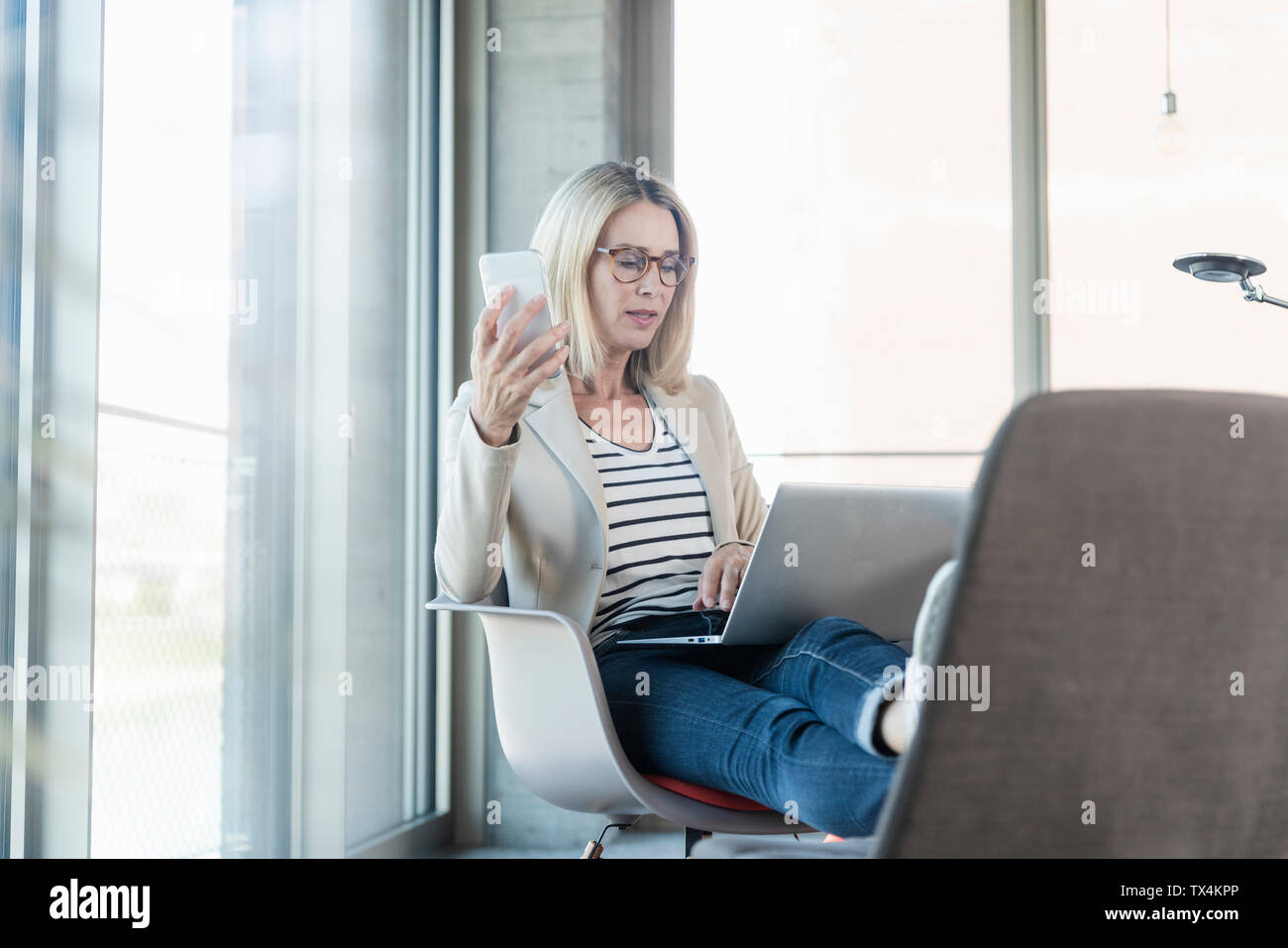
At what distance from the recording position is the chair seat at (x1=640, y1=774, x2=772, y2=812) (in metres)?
1.30

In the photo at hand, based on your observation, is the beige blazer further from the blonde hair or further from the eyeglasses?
the eyeglasses

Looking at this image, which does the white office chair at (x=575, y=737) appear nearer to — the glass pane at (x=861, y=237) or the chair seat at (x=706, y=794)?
the chair seat at (x=706, y=794)

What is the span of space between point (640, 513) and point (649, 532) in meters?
0.03

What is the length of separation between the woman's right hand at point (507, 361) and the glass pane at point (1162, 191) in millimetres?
1860

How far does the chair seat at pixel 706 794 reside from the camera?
1.30 metres

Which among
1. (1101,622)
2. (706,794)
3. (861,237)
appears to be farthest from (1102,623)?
(861,237)

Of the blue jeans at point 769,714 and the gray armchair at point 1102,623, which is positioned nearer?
the gray armchair at point 1102,623

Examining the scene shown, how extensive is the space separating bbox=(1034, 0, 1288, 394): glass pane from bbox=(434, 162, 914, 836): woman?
4.80 ft

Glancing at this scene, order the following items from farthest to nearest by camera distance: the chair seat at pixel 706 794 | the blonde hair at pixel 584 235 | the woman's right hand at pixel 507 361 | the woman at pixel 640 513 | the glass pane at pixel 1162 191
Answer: the glass pane at pixel 1162 191, the blonde hair at pixel 584 235, the woman's right hand at pixel 507 361, the chair seat at pixel 706 794, the woman at pixel 640 513

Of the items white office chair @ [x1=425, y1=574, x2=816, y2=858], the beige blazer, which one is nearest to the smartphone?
the beige blazer

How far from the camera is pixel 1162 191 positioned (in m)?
2.81

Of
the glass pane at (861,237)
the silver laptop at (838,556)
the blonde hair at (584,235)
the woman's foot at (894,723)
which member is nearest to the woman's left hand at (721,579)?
the silver laptop at (838,556)

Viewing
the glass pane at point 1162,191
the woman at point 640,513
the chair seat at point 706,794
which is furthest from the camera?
the glass pane at point 1162,191
